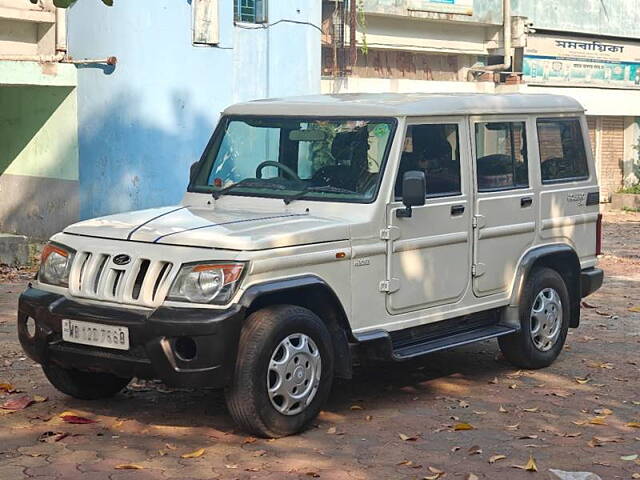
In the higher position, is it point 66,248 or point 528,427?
point 66,248

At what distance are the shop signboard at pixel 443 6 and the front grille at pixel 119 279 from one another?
14165mm

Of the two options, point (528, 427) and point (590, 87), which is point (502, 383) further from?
Result: point (590, 87)

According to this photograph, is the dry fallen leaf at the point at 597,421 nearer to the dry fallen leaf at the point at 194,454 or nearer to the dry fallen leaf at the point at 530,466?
the dry fallen leaf at the point at 530,466

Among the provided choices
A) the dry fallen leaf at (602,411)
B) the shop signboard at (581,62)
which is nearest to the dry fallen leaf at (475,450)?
the dry fallen leaf at (602,411)

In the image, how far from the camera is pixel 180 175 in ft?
52.2

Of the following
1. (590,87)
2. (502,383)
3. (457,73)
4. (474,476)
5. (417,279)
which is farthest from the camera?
(590,87)

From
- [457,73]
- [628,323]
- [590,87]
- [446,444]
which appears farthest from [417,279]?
[590,87]

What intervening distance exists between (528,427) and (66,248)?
109 inches

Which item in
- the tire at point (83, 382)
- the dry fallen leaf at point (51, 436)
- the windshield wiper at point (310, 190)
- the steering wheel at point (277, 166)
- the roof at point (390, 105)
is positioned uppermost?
the roof at point (390, 105)

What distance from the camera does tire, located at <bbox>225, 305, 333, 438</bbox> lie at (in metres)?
6.25

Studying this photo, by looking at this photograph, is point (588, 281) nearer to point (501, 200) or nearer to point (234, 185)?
point (501, 200)

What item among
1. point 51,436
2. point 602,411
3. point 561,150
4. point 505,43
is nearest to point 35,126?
point 561,150

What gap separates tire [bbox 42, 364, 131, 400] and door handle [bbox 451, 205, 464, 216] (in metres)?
2.26

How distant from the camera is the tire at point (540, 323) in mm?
8219
